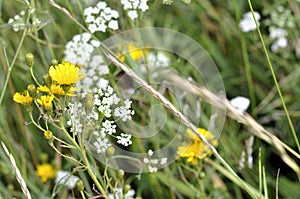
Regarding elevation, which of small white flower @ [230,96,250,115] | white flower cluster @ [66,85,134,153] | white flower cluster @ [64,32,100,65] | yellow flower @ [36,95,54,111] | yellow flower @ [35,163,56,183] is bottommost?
yellow flower @ [35,163,56,183]

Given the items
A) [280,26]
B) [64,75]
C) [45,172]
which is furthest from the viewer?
[280,26]

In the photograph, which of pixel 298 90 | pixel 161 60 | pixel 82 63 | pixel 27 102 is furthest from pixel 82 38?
pixel 298 90

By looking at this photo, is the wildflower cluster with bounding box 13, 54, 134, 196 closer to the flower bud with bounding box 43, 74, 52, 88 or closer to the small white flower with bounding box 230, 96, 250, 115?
the flower bud with bounding box 43, 74, 52, 88

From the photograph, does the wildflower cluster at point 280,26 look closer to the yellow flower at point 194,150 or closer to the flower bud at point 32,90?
the yellow flower at point 194,150

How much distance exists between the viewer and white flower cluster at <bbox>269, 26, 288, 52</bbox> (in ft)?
4.88

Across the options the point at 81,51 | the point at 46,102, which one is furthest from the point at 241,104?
the point at 46,102

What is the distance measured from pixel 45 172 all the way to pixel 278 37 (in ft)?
2.27

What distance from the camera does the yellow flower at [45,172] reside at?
1384 millimetres

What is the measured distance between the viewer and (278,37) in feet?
5.05

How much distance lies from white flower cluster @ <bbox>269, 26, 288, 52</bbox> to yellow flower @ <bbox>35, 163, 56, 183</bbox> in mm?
644

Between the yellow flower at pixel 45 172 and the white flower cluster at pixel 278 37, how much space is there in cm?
64

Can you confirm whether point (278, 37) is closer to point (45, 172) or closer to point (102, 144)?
point (45, 172)

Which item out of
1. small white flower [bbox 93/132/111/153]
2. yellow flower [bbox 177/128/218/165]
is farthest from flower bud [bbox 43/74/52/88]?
yellow flower [bbox 177/128/218/165]

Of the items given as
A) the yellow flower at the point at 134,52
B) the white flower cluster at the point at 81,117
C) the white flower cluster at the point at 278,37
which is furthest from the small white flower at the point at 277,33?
the white flower cluster at the point at 81,117
